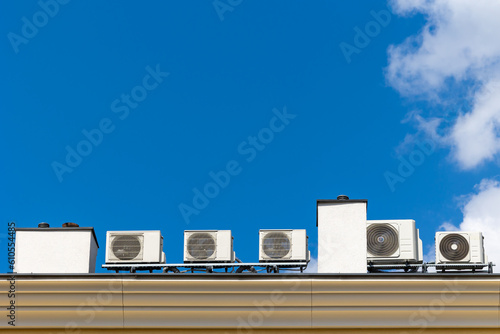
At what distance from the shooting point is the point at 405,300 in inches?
496

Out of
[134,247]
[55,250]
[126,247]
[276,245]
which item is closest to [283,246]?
[276,245]

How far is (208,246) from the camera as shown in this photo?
14.2 meters

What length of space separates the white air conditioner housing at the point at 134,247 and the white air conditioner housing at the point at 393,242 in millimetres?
3731

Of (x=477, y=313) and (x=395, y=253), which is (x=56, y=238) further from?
(x=477, y=313)

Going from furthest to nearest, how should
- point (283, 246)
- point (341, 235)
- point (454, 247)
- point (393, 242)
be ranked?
point (454, 247), point (393, 242), point (283, 246), point (341, 235)

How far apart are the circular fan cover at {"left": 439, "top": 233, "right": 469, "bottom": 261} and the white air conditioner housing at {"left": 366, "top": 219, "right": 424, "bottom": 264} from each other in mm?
426

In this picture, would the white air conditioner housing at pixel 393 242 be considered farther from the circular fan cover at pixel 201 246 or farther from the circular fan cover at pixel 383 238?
the circular fan cover at pixel 201 246

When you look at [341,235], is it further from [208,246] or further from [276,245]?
[208,246]

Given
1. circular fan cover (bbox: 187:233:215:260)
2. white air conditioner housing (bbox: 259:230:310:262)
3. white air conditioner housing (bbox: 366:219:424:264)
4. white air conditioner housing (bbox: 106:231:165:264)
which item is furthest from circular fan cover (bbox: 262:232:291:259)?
white air conditioner housing (bbox: 106:231:165:264)

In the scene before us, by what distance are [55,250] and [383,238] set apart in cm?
580

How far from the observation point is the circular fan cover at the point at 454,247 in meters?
14.2

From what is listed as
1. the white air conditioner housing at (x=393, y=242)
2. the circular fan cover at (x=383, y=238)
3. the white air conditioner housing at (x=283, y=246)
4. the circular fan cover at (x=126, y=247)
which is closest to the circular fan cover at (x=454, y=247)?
the white air conditioner housing at (x=393, y=242)

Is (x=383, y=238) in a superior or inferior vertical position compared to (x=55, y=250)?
superior

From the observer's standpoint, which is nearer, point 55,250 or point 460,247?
point 55,250
